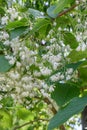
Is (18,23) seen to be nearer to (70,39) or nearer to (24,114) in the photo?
(70,39)

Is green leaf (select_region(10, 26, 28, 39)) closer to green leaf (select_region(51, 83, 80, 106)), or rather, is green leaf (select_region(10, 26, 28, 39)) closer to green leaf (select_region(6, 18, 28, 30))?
green leaf (select_region(6, 18, 28, 30))

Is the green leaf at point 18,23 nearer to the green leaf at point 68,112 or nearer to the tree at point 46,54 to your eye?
the tree at point 46,54

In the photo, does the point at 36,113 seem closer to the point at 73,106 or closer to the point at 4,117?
the point at 4,117

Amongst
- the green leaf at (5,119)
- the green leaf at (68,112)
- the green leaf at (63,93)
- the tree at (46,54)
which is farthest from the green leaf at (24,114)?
the green leaf at (68,112)

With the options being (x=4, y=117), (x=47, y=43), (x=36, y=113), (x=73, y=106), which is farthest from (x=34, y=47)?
(x=36, y=113)

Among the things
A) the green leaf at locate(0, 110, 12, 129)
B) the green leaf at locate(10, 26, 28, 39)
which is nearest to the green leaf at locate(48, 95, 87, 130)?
the green leaf at locate(10, 26, 28, 39)

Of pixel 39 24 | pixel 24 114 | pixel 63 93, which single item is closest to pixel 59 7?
pixel 39 24
